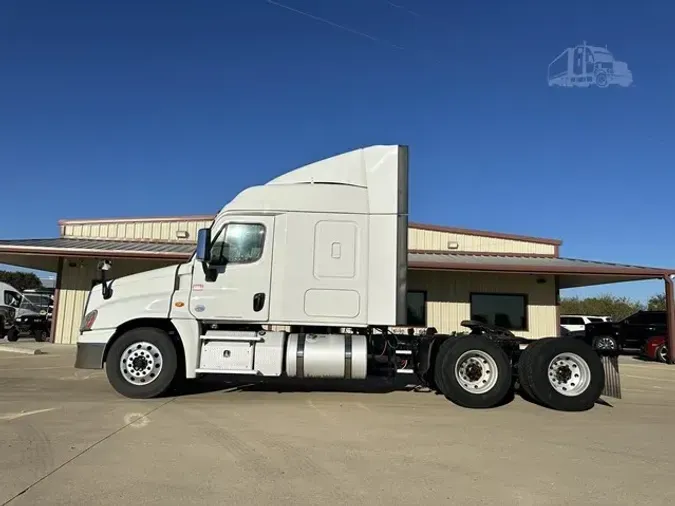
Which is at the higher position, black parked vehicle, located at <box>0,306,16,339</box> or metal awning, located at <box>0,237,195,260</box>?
metal awning, located at <box>0,237,195,260</box>

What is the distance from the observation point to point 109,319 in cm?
852

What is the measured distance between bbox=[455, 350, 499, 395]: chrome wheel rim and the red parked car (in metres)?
14.3

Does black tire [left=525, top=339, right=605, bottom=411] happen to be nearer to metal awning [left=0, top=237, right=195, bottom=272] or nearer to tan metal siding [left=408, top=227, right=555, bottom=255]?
metal awning [left=0, top=237, right=195, bottom=272]

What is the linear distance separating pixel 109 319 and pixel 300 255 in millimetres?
3114

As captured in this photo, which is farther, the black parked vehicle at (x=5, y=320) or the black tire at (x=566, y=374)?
the black parked vehicle at (x=5, y=320)

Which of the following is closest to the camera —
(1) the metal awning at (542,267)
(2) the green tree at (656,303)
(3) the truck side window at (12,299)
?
(1) the metal awning at (542,267)

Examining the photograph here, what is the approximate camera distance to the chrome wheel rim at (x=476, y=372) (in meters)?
8.38

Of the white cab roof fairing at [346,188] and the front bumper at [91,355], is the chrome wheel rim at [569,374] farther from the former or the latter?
the front bumper at [91,355]

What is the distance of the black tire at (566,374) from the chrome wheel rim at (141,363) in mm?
5691

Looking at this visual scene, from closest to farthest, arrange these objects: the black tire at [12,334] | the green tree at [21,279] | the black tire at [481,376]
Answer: the black tire at [481,376], the black tire at [12,334], the green tree at [21,279]

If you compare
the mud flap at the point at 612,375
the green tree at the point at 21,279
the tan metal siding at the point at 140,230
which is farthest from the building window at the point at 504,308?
the green tree at the point at 21,279

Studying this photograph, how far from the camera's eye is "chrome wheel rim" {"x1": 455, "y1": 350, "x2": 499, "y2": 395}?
8.38 metres

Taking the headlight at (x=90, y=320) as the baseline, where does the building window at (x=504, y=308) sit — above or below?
above

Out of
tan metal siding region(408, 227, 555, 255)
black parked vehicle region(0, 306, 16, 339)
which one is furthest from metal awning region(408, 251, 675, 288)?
black parked vehicle region(0, 306, 16, 339)
